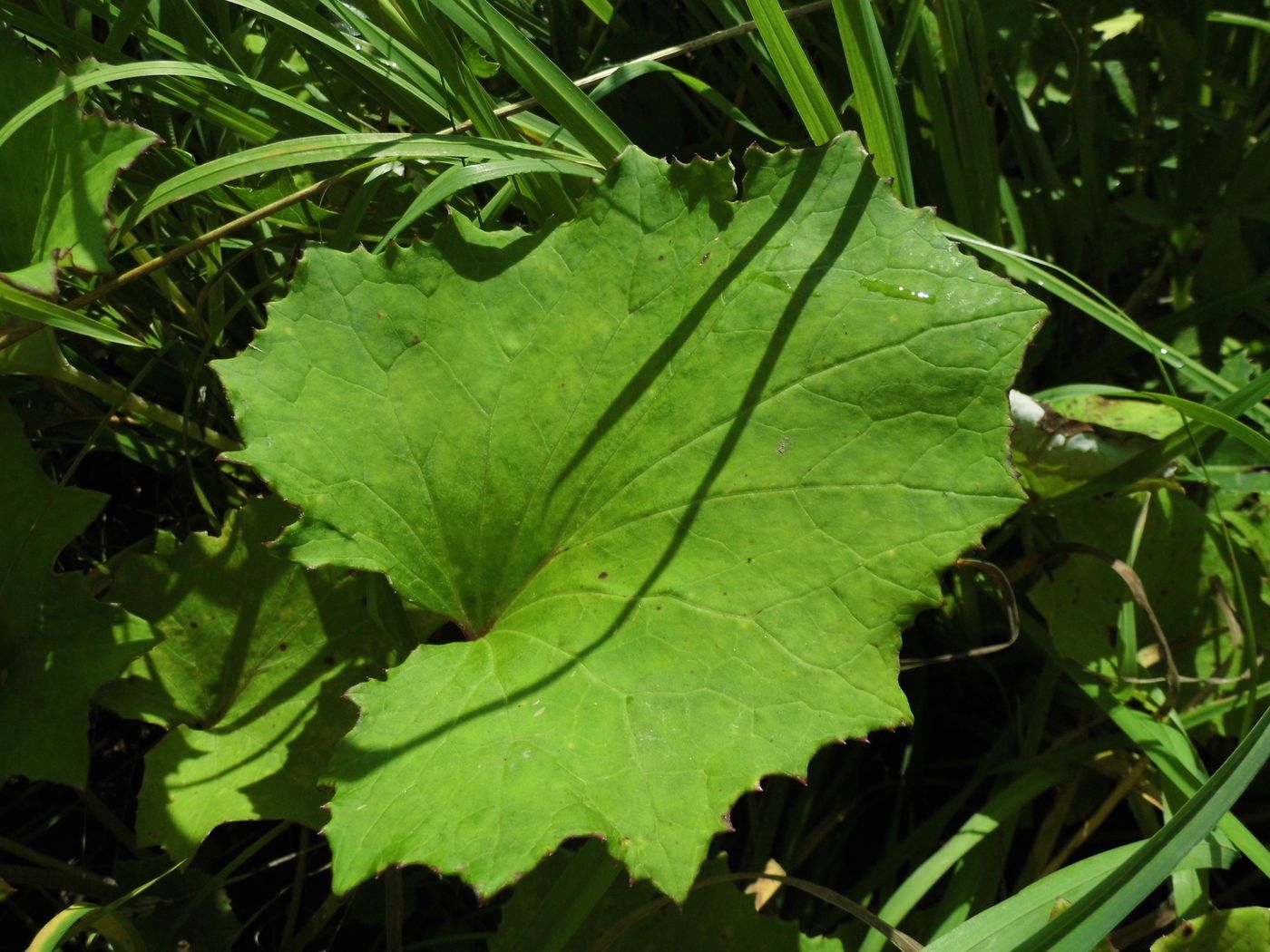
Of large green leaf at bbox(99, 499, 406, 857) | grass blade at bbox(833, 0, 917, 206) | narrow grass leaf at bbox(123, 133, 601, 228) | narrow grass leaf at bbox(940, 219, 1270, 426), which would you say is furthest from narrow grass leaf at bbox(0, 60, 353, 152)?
narrow grass leaf at bbox(940, 219, 1270, 426)

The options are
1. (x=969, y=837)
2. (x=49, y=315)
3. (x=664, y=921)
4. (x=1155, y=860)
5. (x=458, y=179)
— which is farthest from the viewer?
(x=969, y=837)

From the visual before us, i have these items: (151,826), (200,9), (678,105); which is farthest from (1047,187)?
(151,826)

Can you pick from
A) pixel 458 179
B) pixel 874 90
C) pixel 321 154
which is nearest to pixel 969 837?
pixel 874 90

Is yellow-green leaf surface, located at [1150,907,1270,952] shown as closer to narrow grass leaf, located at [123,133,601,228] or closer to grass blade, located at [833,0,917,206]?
grass blade, located at [833,0,917,206]

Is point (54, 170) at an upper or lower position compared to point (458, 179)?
upper

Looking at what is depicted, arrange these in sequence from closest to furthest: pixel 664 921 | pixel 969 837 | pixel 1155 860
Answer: pixel 1155 860
pixel 664 921
pixel 969 837

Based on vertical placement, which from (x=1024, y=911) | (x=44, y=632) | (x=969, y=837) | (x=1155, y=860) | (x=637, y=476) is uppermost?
(x=637, y=476)

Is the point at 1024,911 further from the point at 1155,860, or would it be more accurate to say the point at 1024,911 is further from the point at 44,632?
the point at 44,632

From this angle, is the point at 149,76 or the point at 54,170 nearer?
the point at 54,170
